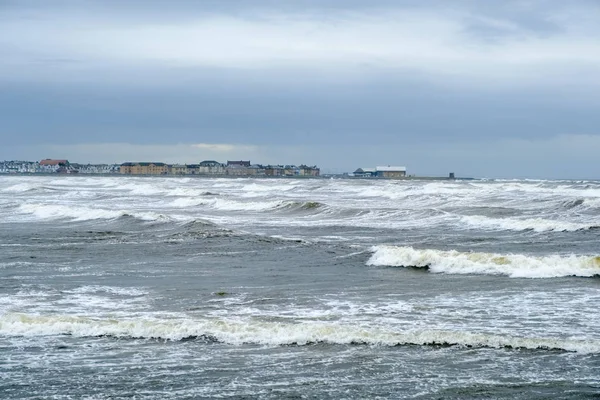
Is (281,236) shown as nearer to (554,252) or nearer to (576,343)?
(554,252)

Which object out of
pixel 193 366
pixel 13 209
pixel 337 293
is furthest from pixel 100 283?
pixel 13 209

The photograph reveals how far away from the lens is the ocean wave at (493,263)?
61.5 ft

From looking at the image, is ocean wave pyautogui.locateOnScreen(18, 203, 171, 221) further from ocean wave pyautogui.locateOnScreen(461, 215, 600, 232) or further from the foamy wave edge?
the foamy wave edge

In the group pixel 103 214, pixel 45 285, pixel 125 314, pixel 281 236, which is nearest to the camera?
pixel 125 314

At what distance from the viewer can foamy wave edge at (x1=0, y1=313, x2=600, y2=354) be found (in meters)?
11.4

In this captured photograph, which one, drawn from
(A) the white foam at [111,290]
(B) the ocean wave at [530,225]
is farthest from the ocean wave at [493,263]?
(B) the ocean wave at [530,225]

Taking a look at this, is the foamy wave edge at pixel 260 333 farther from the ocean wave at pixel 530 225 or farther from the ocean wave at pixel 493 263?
the ocean wave at pixel 530 225

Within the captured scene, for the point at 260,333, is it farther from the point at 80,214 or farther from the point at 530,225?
the point at 80,214

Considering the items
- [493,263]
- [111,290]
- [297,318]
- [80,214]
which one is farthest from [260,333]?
[80,214]

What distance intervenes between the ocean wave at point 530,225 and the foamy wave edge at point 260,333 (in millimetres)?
18813

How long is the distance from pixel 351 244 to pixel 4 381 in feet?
55.5

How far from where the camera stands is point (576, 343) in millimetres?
11156

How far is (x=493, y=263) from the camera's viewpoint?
1961cm

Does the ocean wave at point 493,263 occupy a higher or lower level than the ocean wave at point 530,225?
lower
